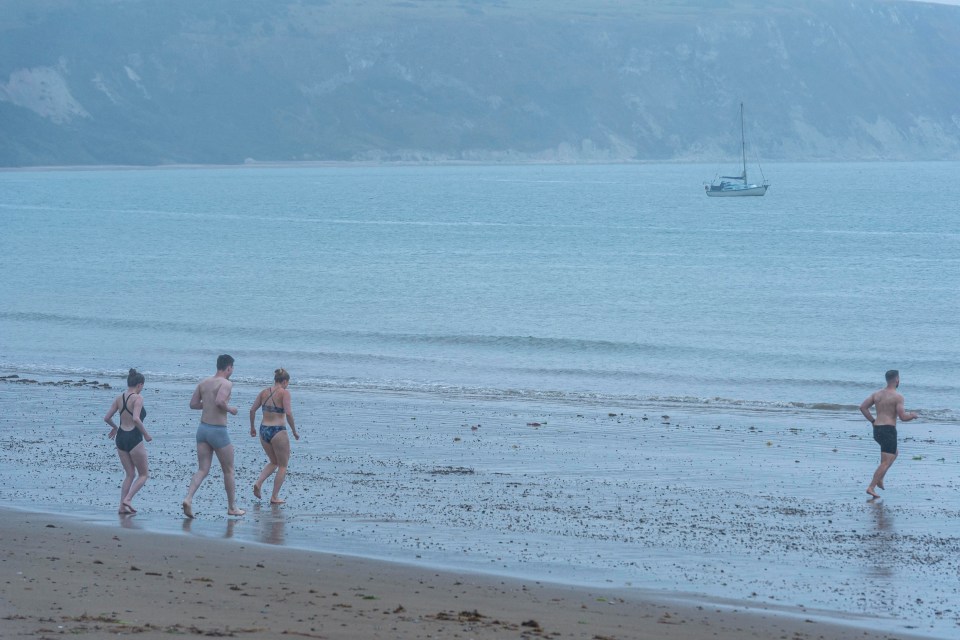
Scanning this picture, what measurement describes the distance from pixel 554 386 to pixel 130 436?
13.6 m

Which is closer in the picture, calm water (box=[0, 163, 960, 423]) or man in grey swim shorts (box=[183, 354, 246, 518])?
man in grey swim shorts (box=[183, 354, 246, 518])

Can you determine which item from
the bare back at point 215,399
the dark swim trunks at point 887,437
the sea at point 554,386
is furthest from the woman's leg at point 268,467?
the dark swim trunks at point 887,437

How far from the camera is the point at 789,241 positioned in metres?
71.8

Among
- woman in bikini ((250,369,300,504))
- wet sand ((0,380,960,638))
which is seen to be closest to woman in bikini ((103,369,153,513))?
wet sand ((0,380,960,638))

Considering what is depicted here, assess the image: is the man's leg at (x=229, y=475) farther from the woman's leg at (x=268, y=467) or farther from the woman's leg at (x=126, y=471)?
the woman's leg at (x=126, y=471)

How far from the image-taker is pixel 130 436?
1232 centimetres

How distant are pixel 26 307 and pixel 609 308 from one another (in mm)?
18186

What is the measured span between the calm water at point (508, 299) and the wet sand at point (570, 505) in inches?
194

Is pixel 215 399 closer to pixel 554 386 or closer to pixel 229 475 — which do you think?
pixel 229 475

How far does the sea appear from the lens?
11.6 meters

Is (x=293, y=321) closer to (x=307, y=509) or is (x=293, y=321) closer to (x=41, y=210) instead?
(x=307, y=509)

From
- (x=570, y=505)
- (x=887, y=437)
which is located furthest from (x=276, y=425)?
(x=887, y=437)

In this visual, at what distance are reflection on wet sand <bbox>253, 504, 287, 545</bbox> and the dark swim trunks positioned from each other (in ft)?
21.8

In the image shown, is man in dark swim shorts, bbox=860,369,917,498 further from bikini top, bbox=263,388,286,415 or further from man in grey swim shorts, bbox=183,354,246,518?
man in grey swim shorts, bbox=183,354,246,518
